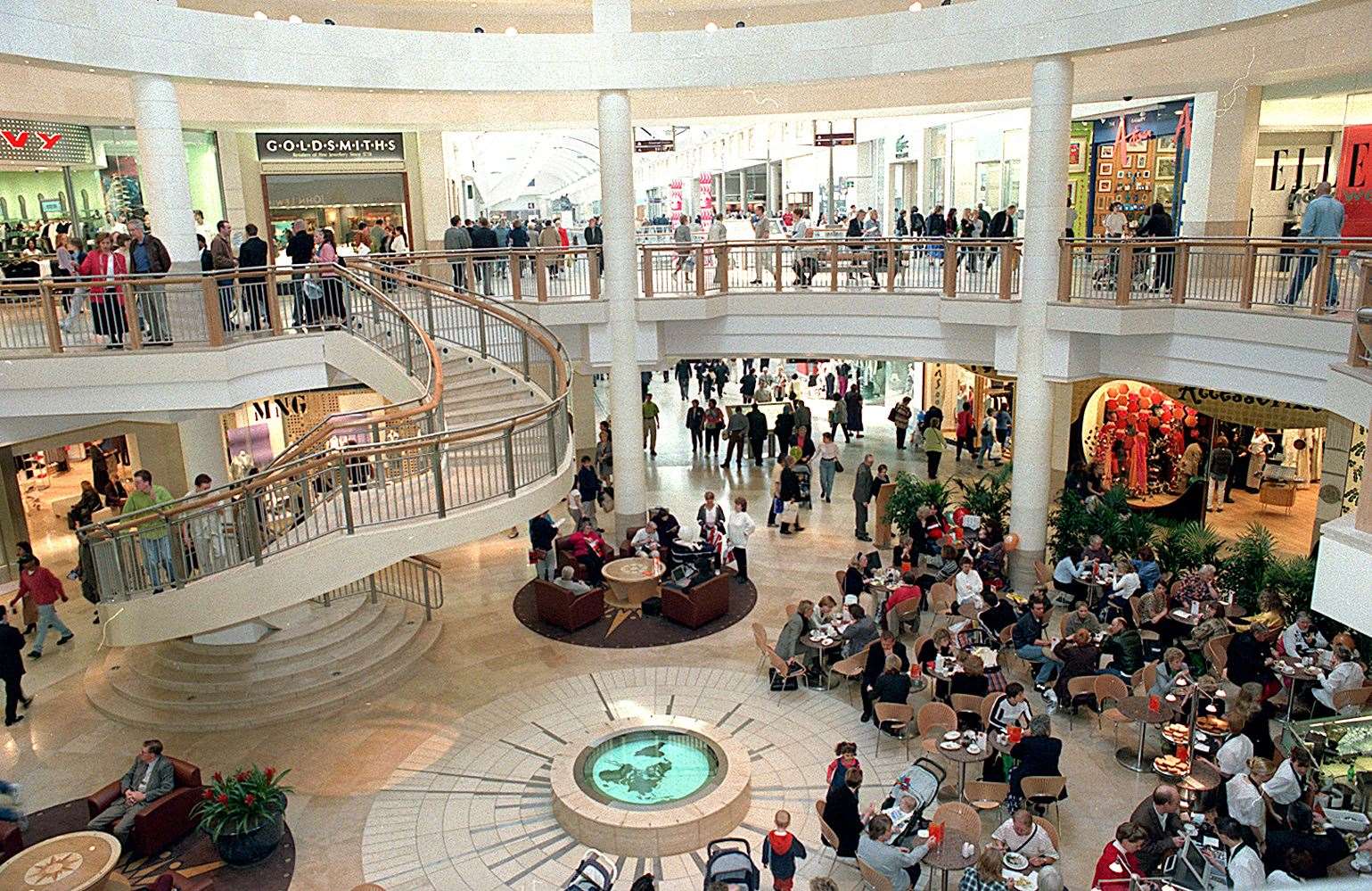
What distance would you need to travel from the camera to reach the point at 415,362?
42.1 feet

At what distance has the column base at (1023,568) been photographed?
15.8 meters

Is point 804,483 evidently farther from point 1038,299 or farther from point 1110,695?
point 1110,695

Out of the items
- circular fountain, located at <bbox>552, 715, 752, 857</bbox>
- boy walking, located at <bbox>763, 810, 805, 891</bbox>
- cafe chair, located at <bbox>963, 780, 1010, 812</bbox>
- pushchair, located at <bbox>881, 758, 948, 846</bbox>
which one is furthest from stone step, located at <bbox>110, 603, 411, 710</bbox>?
cafe chair, located at <bbox>963, 780, 1010, 812</bbox>

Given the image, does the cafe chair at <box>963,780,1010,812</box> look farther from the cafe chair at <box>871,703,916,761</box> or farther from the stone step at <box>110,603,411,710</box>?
the stone step at <box>110,603,411,710</box>

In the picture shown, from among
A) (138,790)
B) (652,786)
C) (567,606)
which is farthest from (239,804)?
→ (567,606)

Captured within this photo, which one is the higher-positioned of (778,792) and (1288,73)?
(1288,73)

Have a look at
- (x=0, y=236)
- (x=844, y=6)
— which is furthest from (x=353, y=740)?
(x=844, y=6)

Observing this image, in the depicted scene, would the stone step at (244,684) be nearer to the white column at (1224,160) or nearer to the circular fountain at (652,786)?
the circular fountain at (652,786)

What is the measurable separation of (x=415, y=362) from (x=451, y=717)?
4.50m

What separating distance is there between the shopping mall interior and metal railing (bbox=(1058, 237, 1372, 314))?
7 centimetres

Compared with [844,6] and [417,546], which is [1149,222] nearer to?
[844,6]

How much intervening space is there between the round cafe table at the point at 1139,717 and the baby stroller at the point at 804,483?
8999mm

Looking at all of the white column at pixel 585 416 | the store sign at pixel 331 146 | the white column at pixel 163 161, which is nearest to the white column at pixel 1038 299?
the white column at pixel 585 416

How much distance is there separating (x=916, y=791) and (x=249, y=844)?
626 centimetres
